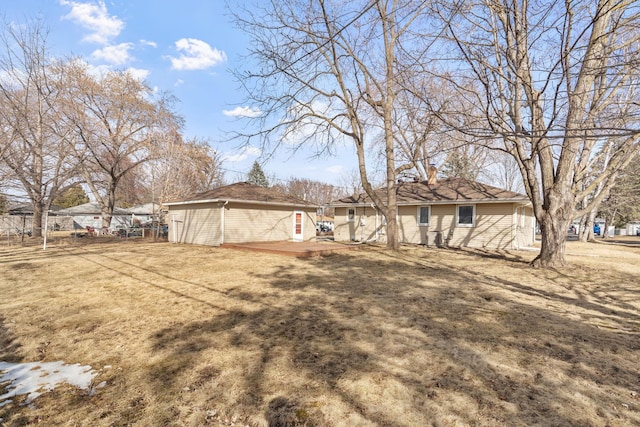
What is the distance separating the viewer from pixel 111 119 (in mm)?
22312

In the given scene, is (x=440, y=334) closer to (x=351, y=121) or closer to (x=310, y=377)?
(x=310, y=377)

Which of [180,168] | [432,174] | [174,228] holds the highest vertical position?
[180,168]

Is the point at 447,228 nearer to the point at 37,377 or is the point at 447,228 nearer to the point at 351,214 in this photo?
the point at 351,214

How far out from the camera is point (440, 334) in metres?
4.07

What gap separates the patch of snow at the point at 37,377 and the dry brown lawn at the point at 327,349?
106 mm

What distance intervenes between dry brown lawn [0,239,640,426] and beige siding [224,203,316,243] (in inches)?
298

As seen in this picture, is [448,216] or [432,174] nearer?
[448,216]

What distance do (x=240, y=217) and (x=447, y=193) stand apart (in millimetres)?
10565

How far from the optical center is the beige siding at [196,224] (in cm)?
1495

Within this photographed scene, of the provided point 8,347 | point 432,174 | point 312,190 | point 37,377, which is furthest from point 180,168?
point 312,190

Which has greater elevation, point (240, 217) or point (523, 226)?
point (240, 217)

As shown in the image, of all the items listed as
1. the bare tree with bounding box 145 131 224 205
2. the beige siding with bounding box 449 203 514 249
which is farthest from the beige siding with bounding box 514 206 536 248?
the bare tree with bounding box 145 131 224 205

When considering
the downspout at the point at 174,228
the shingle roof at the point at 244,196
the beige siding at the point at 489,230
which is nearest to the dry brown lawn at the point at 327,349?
the beige siding at the point at 489,230

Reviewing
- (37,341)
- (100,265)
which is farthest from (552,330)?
(100,265)
